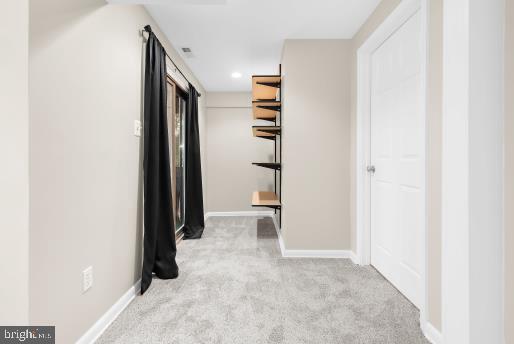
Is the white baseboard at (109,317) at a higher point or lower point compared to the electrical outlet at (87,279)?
lower

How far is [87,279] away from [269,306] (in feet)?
3.65

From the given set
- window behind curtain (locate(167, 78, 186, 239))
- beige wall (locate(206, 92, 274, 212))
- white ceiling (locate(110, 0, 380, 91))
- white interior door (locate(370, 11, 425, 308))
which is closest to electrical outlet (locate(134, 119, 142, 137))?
white ceiling (locate(110, 0, 380, 91))

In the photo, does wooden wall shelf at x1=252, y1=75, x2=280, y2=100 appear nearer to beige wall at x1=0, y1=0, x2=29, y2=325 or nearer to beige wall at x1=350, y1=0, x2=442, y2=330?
beige wall at x1=350, y1=0, x2=442, y2=330

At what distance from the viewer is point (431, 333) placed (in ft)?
4.71

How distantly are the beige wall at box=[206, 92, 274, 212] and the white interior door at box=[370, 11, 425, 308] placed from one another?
108 inches

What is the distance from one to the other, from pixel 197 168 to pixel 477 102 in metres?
3.40

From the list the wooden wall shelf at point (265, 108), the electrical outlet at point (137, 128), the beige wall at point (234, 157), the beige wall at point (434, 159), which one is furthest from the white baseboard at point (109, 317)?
the beige wall at point (234, 157)

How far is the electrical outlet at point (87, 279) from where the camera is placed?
4.46 feet

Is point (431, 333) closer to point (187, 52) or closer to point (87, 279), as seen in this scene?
point (87, 279)

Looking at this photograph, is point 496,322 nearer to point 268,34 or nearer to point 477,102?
point 477,102

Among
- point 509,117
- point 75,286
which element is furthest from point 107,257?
point 509,117

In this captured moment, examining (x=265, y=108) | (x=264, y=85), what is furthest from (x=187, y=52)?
(x=265, y=108)

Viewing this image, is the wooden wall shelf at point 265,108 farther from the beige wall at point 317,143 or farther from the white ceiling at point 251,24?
the white ceiling at point 251,24

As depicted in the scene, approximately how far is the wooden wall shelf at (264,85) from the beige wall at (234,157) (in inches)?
66.3
